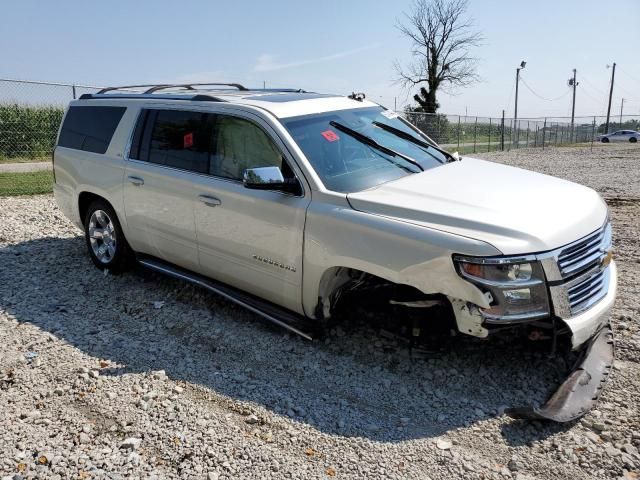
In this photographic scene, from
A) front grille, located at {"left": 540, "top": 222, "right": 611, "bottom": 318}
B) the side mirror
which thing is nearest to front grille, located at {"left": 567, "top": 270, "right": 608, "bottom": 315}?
front grille, located at {"left": 540, "top": 222, "right": 611, "bottom": 318}

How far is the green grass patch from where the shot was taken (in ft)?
33.7

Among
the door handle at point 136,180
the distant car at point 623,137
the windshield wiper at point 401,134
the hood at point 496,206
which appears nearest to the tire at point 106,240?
the door handle at point 136,180

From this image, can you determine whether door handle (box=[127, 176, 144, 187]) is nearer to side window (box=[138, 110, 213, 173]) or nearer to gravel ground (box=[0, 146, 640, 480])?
side window (box=[138, 110, 213, 173])

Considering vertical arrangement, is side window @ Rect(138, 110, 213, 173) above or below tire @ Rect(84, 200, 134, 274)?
above

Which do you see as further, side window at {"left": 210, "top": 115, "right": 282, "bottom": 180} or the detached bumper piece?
side window at {"left": 210, "top": 115, "right": 282, "bottom": 180}

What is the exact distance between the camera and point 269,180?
12.5 ft

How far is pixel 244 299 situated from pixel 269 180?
3.51ft

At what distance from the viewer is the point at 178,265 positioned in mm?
5008

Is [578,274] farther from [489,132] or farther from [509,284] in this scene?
[489,132]

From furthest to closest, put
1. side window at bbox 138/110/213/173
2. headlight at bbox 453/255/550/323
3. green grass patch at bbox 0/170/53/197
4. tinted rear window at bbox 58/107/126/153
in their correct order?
1. green grass patch at bbox 0/170/53/197
2. tinted rear window at bbox 58/107/126/153
3. side window at bbox 138/110/213/173
4. headlight at bbox 453/255/550/323

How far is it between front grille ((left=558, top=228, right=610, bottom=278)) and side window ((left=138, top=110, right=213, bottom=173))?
112 inches

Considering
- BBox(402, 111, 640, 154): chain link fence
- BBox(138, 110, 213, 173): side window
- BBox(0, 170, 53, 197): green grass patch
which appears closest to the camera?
BBox(138, 110, 213, 173): side window

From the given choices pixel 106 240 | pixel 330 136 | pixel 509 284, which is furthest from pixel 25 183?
pixel 509 284

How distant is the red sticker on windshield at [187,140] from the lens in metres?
4.69
